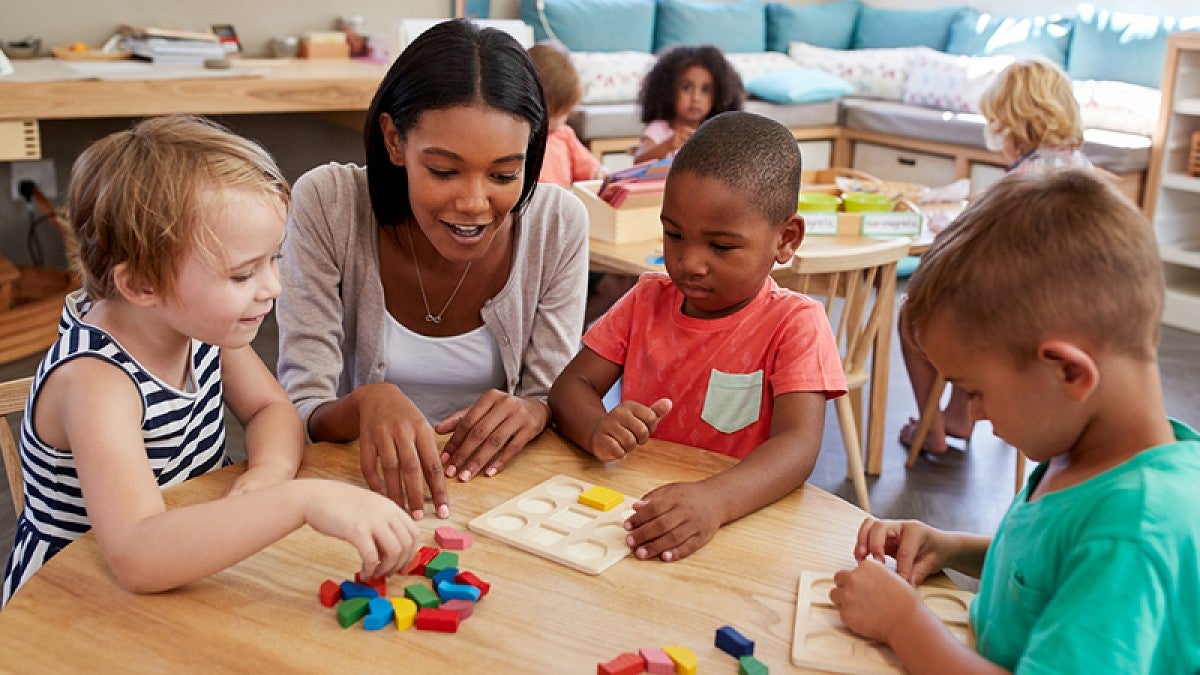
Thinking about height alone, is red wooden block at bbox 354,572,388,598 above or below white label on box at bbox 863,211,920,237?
above

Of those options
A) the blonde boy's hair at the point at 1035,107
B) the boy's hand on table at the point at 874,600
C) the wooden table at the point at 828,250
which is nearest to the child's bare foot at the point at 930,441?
the wooden table at the point at 828,250

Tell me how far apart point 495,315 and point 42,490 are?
706mm

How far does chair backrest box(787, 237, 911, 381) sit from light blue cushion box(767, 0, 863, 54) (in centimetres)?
418

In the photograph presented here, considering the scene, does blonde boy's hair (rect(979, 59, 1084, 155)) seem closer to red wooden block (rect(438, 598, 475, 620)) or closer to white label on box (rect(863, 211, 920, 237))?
white label on box (rect(863, 211, 920, 237))

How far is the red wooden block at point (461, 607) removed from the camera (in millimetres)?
1014

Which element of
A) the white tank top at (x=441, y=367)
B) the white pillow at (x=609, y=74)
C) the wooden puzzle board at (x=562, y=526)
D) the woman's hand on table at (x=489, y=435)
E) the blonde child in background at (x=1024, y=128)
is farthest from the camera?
the white pillow at (x=609, y=74)

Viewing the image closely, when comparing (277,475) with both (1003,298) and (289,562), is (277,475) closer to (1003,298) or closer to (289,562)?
(289,562)

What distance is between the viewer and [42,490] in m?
1.28

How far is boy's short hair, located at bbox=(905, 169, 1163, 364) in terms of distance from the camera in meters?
0.83

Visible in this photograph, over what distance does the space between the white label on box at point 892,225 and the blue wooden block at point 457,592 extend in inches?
88.6

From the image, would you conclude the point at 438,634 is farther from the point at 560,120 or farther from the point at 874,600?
the point at 560,120

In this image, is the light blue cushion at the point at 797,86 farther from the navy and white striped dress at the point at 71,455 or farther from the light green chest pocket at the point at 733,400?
the navy and white striped dress at the point at 71,455

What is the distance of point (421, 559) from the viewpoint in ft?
3.65

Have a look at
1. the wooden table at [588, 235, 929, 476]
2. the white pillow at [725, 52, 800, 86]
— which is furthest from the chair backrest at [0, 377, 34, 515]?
the white pillow at [725, 52, 800, 86]
